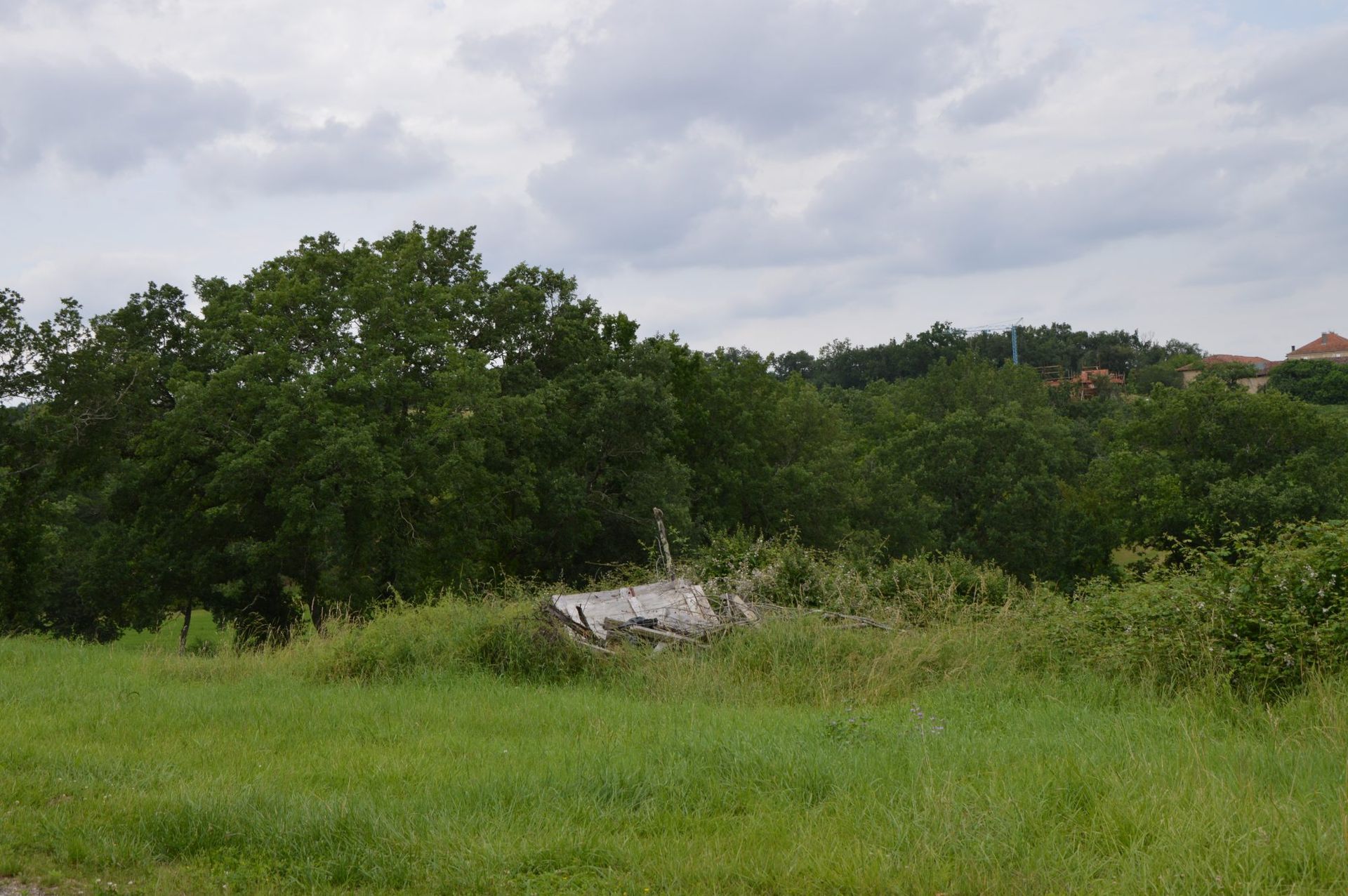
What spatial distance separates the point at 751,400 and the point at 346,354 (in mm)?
17752

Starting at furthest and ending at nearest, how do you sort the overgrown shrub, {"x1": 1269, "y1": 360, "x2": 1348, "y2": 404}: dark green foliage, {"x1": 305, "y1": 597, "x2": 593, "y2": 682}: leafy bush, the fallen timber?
{"x1": 1269, "y1": 360, "x2": 1348, "y2": 404}: dark green foliage
the overgrown shrub
the fallen timber
{"x1": 305, "y1": 597, "x2": 593, "y2": 682}: leafy bush

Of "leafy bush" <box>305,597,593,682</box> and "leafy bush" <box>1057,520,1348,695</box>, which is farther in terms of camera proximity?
"leafy bush" <box>305,597,593,682</box>

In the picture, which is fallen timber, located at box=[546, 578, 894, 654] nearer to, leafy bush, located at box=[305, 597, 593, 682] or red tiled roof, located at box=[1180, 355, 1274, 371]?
leafy bush, located at box=[305, 597, 593, 682]

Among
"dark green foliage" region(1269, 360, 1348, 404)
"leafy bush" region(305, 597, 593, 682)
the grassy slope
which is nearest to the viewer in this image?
the grassy slope

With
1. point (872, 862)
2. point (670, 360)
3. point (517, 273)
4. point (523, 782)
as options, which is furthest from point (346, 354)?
point (872, 862)

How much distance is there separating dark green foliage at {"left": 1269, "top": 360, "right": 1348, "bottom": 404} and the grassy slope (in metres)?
80.9

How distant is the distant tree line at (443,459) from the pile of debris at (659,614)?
747cm

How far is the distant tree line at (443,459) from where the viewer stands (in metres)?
24.2

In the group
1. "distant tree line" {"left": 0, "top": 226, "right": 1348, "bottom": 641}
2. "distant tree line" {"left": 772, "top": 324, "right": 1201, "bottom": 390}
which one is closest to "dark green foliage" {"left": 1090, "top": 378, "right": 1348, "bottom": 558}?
"distant tree line" {"left": 0, "top": 226, "right": 1348, "bottom": 641}

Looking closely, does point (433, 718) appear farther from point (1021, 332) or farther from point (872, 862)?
point (1021, 332)

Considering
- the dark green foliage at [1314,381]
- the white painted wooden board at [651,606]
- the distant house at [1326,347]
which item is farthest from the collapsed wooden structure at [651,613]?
the distant house at [1326,347]

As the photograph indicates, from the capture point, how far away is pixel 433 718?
796cm

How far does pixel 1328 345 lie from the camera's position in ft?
436

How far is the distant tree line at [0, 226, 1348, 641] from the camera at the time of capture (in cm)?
2423
